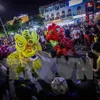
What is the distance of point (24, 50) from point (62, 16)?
43.6 meters

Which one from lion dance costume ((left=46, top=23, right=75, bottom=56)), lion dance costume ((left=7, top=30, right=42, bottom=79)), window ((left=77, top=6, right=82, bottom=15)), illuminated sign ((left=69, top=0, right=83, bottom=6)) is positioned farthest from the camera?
window ((left=77, top=6, right=82, bottom=15))

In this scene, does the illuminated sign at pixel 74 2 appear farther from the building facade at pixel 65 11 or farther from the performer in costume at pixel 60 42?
the performer in costume at pixel 60 42

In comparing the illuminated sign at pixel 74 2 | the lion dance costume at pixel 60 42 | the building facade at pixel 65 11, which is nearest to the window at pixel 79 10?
the building facade at pixel 65 11

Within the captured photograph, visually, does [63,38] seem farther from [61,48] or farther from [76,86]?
[76,86]

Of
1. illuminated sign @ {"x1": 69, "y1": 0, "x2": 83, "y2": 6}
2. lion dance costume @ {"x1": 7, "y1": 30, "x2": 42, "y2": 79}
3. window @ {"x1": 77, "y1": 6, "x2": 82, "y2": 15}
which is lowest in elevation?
lion dance costume @ {"x1": 7, "y1": 30, "x2": 42, "y2": 79}

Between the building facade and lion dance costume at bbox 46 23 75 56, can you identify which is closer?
lion dance costume at bbox 46 23 75 56

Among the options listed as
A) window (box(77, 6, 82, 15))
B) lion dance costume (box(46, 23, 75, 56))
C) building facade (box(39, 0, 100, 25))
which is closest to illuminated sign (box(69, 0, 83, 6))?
building facade (box(39, 0, 100, 25))

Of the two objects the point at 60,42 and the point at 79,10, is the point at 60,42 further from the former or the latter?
the point at 79,10

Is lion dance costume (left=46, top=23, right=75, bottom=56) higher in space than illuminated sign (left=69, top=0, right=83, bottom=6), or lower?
lower

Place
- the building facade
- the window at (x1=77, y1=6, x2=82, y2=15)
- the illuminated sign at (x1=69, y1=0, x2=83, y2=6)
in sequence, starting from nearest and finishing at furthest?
the building facade
the illuminated sign at (x1=69, y1=0, x2=83, y2=6)
the window at (x1=77, y1=6, x2=82, y2=15)

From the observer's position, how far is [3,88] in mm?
4465

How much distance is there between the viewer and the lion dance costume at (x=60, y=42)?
287 inches

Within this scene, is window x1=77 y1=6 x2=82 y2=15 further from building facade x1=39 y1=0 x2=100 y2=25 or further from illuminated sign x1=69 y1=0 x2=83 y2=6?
illuminated sign x1=69 y1=0 x2=83 y2=6

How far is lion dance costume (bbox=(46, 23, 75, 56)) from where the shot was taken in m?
7.29
